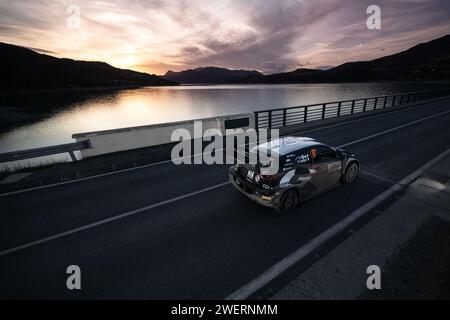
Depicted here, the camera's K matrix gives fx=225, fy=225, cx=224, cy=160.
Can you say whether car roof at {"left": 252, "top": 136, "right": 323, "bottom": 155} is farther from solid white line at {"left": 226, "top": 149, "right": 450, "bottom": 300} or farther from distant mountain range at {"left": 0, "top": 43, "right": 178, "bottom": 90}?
distant mountain range at {"left": 0, "top": 43, "right": 178, "bottom": 90}

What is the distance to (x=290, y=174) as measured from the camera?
5668 mm

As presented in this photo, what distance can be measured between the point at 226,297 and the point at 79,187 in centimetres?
644

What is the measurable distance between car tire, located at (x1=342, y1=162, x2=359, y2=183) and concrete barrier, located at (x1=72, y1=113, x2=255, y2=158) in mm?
7707

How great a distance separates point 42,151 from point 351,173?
457 inches

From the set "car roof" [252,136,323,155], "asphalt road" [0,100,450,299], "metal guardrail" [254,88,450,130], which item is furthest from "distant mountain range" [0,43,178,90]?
"car roof" [252,136,323,155]

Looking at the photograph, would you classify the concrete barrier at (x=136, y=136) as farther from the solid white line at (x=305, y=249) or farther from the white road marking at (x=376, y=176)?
the solid white line at (x=305, y=249)

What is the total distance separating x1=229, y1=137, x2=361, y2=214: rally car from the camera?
217 inches

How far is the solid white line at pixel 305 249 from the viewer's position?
3.76 metres

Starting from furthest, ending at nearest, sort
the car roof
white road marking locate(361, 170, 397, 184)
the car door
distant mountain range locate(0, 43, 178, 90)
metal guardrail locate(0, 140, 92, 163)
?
1. distant mountain range locate(0, 43, 178, 90)
2. metal guardrail locate(0, 140, 92, 163)
3. white road marking locate(361, 170, 397, 184)
4. the car door
5. the car roof

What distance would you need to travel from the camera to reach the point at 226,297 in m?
3.65

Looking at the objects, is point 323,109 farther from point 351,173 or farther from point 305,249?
point 305,249

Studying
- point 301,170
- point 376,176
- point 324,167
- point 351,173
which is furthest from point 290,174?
point 376,176
